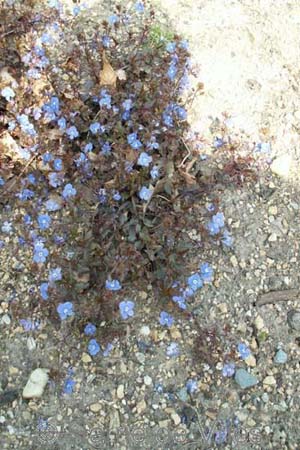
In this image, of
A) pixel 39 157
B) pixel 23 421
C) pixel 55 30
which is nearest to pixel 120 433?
pixel 23 421

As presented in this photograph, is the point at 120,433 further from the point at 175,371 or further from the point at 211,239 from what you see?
the point at 211,239

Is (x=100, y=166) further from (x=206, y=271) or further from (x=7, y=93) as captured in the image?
(x=206, y=271)

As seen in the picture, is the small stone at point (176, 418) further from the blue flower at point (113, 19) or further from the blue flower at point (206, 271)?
the blue flower at point (113, 19)

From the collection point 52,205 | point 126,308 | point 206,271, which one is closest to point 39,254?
point 52,205

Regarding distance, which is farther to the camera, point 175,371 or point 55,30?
point 55,30

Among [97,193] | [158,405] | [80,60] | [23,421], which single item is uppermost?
[80,60]

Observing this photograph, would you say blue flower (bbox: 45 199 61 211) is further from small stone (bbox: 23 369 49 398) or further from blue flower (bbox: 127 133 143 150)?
small stone (bbox: 23 369 49 398)

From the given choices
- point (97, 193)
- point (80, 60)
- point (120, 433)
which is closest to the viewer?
point (120, 433)
